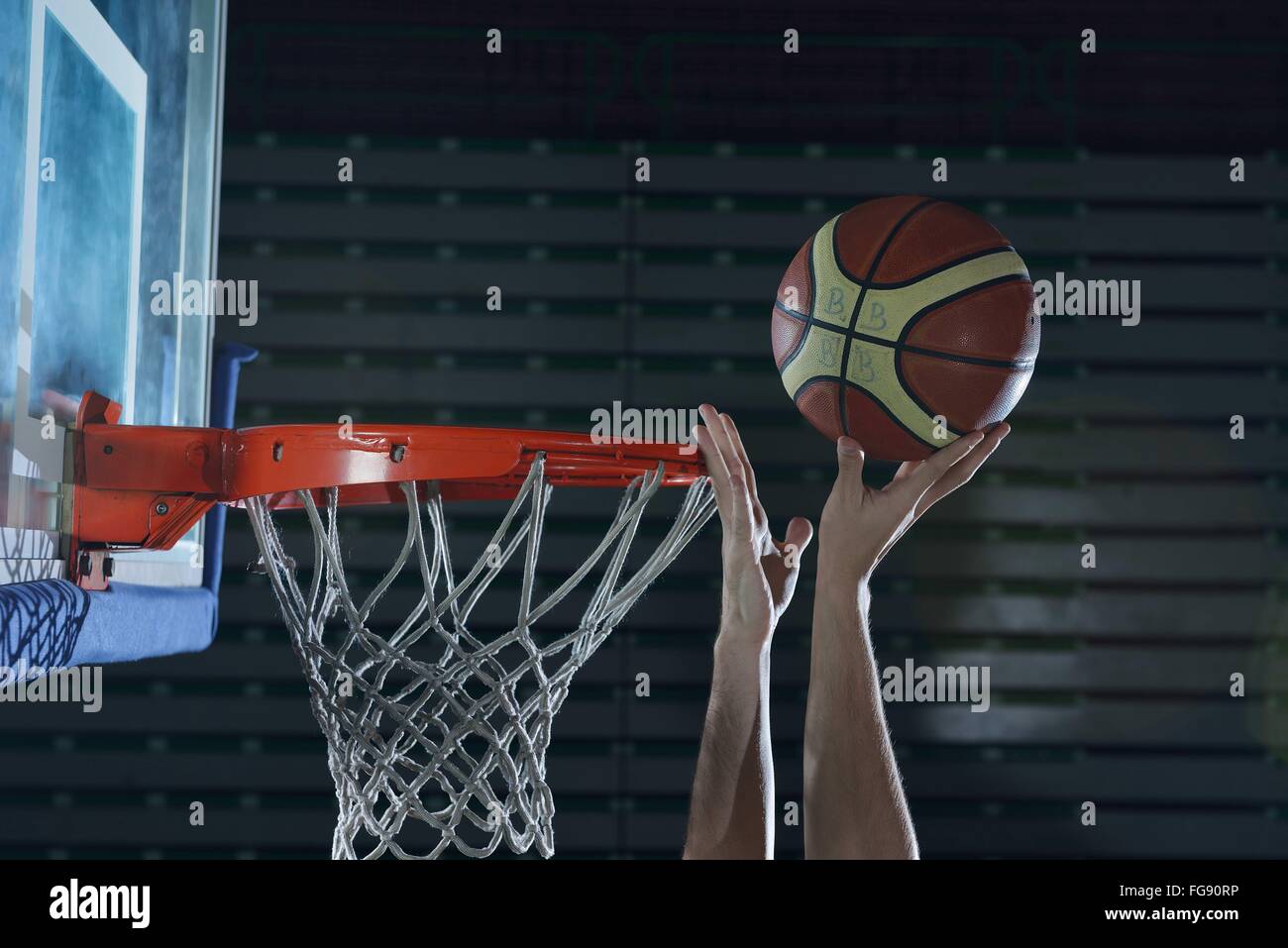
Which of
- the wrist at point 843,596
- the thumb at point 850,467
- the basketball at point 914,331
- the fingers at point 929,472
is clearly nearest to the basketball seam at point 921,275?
the basketball at point 914,331

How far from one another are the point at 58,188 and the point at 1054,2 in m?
3.94

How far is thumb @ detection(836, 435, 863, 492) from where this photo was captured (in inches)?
52.5

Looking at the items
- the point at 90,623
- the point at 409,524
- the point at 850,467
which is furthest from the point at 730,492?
the point at 90,623

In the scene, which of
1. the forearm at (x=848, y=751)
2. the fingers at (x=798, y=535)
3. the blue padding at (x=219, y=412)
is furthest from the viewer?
the blue padding at (x=219, y=412)

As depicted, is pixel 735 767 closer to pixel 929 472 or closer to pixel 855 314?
pixel 929 472

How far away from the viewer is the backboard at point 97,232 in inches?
59.7

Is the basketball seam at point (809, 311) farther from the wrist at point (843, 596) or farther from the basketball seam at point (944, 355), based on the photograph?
the wrist at point (843, 596)

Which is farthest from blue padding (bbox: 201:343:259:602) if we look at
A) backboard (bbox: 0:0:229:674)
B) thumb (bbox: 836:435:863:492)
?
thumb (bbox: 836:435:863:492)

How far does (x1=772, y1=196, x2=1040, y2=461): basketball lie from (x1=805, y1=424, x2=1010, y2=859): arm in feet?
1.11

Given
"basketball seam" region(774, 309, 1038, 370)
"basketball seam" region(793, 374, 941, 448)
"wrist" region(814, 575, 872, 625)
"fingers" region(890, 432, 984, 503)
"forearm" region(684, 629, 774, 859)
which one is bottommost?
"forearm" region(684, 629, 774, 859)

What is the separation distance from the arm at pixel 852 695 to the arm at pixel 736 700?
8 centimetres

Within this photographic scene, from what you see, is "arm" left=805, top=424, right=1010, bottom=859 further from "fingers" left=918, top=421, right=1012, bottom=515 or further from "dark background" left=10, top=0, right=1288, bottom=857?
"dark background" left=10, top=0, right=1288, bottom=857

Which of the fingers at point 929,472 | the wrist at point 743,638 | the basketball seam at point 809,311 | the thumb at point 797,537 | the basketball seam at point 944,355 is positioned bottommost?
the wrist at point 743,638
